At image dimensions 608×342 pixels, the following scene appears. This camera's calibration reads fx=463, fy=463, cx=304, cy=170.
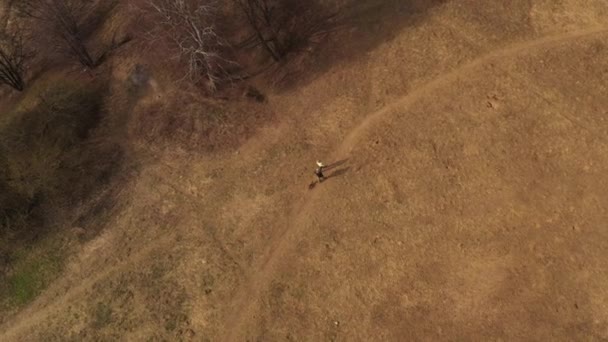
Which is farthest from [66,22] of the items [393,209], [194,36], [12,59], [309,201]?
[393,209]

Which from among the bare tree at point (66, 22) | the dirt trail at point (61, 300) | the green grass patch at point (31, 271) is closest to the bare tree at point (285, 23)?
the bare tree at point (66, 22)

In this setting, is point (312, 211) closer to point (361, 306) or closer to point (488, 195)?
point (361, 306)

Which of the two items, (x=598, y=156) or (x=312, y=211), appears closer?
(x=598, y=156)

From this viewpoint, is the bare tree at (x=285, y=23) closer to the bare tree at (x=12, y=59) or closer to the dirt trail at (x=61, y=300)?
the dirt trail at (x=61, y=300)

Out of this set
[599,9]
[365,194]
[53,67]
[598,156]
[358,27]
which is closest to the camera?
[598,156]

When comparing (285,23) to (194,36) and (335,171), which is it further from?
(335,171)

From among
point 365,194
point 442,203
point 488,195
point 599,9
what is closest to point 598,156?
point 488,195

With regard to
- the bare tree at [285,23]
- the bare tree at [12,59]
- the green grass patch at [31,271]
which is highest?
the bare tree at [12,59]

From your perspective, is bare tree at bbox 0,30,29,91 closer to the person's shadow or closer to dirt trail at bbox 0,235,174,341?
dirt trail at bbox 0,235,174,341
